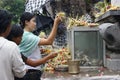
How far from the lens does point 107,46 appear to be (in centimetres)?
1143

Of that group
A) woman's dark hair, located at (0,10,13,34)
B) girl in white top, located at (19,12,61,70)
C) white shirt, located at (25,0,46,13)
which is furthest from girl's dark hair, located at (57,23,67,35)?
woman's dark hair, located at (0,10,13,34)

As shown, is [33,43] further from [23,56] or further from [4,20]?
[4,20]

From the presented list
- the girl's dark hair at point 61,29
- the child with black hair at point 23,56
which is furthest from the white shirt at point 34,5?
the child with black hair at point 23,56

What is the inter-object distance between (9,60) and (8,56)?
4cm

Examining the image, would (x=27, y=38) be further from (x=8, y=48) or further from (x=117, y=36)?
(x=117, y=36)

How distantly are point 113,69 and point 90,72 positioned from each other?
64 centimetres

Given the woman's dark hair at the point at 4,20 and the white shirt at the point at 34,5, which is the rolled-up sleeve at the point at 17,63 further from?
the white shirt at the point at 34,5

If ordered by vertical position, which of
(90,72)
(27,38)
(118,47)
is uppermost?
(27,38)

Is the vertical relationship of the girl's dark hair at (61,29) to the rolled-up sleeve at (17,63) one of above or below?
below

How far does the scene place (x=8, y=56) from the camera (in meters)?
3.90

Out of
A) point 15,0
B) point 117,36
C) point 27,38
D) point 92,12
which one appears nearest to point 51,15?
point 92,12

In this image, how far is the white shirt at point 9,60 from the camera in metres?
3.90

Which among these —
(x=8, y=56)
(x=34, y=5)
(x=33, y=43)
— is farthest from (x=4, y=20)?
(x=34, y=5)

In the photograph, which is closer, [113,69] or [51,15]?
[113,69]
